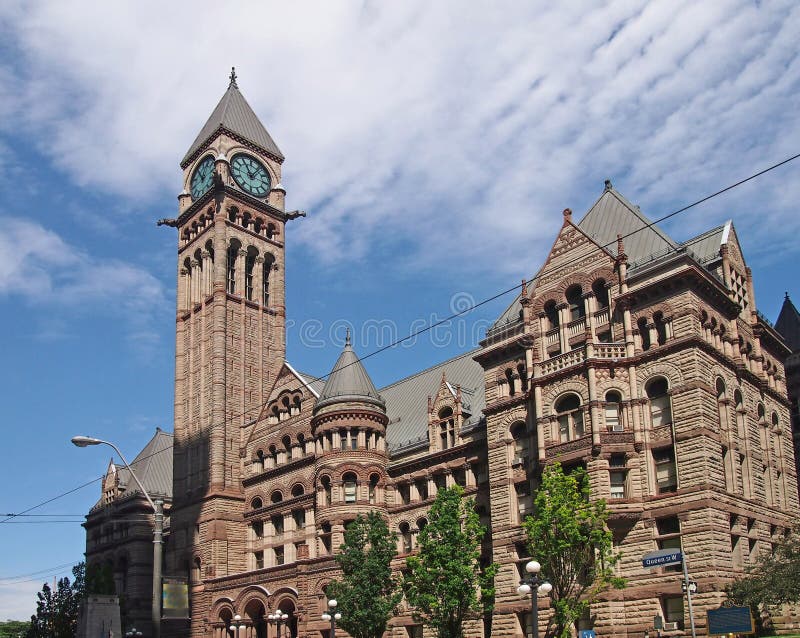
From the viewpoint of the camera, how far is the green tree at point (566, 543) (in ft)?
125

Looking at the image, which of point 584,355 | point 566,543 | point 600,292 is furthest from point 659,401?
point 566,543

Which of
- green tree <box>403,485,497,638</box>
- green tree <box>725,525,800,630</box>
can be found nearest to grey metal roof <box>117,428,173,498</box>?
green tree <box>403,485,497,638</box>

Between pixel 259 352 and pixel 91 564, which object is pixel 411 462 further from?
pixel 91 564

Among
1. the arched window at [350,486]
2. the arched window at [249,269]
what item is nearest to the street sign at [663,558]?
the arched window at [350,486]

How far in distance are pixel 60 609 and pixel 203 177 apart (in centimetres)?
3802

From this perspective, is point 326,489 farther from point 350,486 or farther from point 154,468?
point 154,468

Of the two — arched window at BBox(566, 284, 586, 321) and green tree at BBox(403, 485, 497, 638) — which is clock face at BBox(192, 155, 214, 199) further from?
green tree at BBox(403, 485, 497, 638)

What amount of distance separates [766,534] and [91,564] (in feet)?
204

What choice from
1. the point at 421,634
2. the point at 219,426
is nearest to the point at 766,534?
the point at 421,634

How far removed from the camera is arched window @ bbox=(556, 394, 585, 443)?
4722 centimetres

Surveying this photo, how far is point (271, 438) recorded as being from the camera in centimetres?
7062

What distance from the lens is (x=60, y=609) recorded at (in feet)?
246

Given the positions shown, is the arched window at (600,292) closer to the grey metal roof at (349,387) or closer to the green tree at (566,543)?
the green tree at (566,543)

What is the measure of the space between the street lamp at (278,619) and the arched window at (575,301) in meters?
24.4
